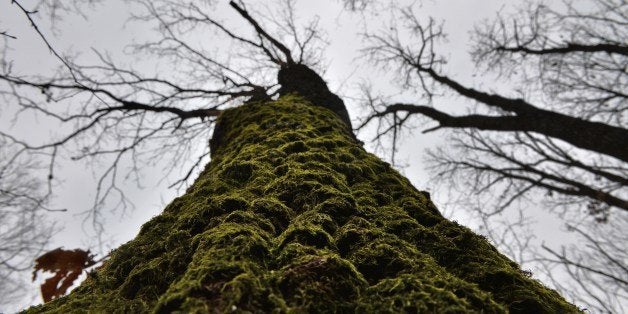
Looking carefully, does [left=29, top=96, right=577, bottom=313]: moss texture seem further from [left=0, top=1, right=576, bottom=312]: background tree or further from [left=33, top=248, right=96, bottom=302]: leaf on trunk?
[left=33, top=248, right=96, bottom=302]: leaf on trunk

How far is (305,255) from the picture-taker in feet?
3.61

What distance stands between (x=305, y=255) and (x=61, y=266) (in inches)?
60.6

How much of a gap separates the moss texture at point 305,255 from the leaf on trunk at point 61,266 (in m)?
0.46

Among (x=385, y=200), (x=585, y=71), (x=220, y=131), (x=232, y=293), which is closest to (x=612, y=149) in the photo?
(x=585, y=71)

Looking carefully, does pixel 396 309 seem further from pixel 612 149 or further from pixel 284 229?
pixel 612 149

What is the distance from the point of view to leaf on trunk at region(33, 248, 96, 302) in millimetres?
1692

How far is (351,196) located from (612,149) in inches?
226

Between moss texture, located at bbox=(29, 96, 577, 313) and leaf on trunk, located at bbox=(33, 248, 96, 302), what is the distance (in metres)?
0.46

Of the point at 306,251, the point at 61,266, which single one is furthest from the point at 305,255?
the point at 61,266

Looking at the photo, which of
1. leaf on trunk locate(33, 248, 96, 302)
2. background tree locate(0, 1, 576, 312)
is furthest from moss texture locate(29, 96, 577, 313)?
leaf on trunk locate(33, 248, 96, 302)

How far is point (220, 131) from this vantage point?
3621mm

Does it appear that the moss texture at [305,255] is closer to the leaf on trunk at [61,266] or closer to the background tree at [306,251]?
the background tree at [306,251]

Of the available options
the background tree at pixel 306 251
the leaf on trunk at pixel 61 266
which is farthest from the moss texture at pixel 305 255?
the leaf on trunk at pixel 61 266

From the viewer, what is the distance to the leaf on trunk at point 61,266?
1.69m
